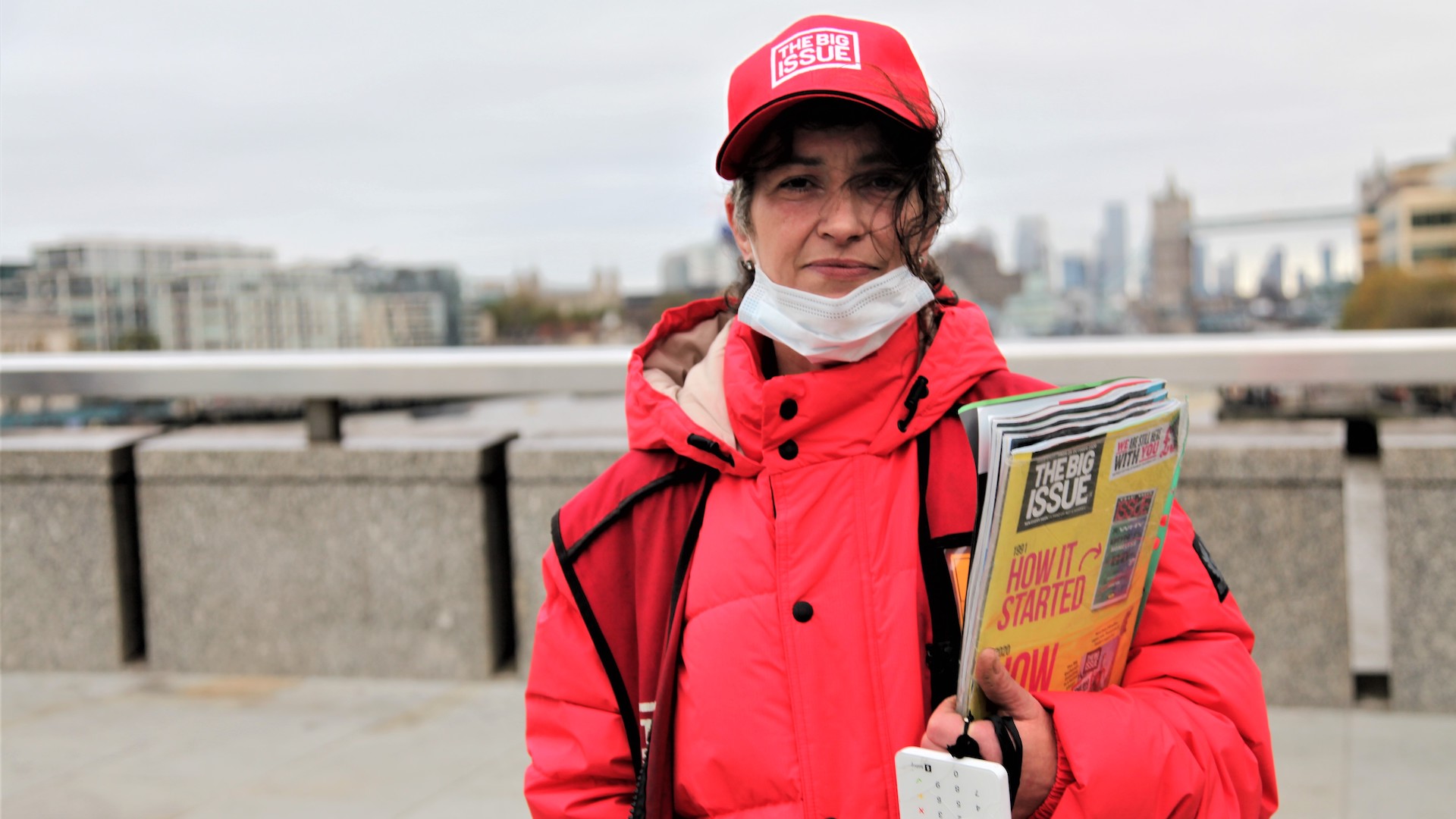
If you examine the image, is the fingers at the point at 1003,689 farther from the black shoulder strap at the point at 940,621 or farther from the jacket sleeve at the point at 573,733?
the jacket sleeve at the point at 573,733

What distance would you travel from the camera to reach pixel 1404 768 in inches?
166

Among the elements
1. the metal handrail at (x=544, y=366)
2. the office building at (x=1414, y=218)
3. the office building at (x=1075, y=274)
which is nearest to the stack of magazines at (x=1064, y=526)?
the metal handrail at (x=544, y=366)

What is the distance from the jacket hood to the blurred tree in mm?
93850

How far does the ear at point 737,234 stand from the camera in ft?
6.48

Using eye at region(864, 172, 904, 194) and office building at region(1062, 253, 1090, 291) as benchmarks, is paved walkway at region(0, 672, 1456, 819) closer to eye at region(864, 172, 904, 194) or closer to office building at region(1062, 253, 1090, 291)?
eye at region(864, 172, 904, 194)

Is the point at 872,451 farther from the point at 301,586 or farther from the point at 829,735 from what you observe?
the point at 301,586

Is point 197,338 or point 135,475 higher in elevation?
point 197,338

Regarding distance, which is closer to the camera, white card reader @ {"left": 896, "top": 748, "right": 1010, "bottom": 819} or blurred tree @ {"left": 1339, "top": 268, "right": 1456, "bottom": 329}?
white card reader @ {"left": 896, "top": 748, "right": 1010, "bottom": 819}

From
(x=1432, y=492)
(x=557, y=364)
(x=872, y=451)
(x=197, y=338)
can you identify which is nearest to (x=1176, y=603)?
(x=872, y=451)

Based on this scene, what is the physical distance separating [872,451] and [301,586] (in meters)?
4.50

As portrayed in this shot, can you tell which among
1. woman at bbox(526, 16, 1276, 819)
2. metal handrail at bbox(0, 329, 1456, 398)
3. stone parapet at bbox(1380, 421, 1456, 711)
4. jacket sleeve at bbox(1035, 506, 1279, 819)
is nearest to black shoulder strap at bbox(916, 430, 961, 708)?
woman at bbox(526, 16, 1276, 819)

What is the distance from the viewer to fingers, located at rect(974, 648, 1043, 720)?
1.45 m

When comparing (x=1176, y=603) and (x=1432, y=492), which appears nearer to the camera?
(x=1176, y=603)

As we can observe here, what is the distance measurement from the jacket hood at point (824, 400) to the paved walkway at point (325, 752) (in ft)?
9.00
